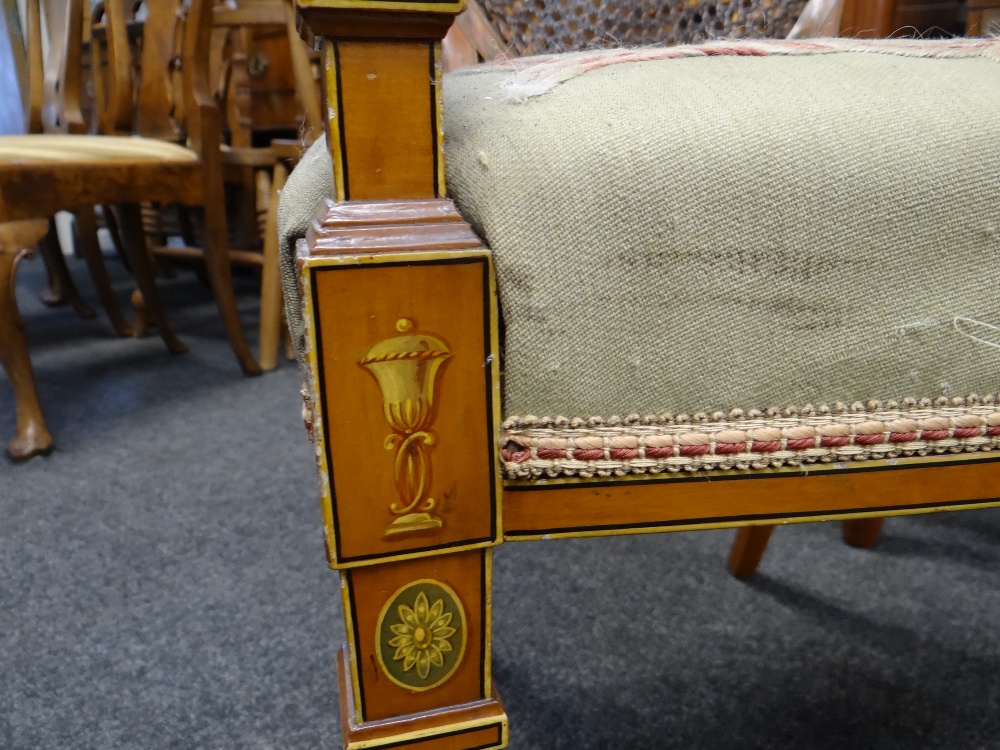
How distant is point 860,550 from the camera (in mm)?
926

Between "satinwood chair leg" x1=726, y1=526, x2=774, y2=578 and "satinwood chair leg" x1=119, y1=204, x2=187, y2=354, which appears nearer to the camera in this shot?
"satinwood chair leg" x1=726, y1=526, x2=774, y2=578

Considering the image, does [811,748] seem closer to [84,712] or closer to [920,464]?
[920,464]

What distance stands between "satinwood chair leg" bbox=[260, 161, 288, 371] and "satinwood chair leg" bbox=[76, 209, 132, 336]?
430 mm

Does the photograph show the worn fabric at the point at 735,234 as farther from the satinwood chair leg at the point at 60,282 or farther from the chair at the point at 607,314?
the satinwood chair leg at the point at 60,282

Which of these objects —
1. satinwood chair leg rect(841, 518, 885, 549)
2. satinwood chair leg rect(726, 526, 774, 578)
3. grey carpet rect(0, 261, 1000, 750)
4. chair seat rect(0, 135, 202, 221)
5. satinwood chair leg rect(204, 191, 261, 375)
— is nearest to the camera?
grey carpet rect(0, 261, 1000, 750)

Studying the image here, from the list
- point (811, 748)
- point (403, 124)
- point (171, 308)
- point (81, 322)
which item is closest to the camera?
point (403, 124)

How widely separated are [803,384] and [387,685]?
240mm

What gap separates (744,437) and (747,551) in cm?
54

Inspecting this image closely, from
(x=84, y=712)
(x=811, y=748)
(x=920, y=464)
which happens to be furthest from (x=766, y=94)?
(x=84, y=712)

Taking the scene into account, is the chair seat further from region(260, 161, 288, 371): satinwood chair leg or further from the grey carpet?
the grey carpet

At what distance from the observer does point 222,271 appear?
147 centimetres

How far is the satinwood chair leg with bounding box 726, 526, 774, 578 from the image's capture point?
806mm

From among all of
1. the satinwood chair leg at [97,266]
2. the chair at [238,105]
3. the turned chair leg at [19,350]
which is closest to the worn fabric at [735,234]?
the chair at [238,105]

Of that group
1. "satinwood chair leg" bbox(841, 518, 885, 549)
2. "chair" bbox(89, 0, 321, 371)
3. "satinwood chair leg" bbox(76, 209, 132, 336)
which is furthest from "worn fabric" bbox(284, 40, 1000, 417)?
"satinwood chair leg" bbox(76, 209, 132, 336)
